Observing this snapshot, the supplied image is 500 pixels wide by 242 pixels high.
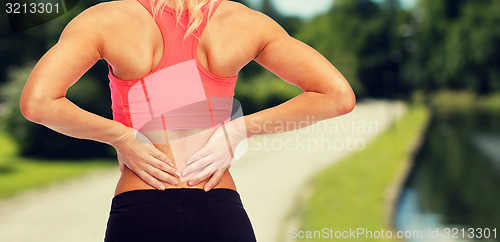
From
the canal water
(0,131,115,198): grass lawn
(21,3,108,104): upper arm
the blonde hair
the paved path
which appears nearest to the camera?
(21,3,108,104): upper arm

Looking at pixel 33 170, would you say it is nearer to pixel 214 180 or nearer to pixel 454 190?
pixel 454 190

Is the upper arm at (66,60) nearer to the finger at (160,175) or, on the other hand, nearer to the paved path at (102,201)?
the finger at (160,175)

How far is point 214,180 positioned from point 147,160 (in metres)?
0.19

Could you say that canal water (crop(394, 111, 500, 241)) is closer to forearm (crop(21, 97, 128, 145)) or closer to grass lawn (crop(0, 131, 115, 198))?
grass lawn (crop(0, 131, 115, 198))

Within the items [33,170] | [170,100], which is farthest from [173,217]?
[33,170]

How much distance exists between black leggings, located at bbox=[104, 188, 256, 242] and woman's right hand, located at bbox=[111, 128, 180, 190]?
3 centimetres

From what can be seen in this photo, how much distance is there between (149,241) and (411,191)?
16068mm

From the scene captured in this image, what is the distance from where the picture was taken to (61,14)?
15523 millimetres

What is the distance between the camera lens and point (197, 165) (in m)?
1.52

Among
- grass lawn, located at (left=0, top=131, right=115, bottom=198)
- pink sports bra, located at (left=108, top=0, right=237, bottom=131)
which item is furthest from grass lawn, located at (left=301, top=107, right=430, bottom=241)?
pink sports bra, located at (left=108, top=0, right=237, bottom=131)

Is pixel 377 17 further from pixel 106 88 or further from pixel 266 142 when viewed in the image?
pixel 106 88

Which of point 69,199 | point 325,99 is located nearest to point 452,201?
point 69,199

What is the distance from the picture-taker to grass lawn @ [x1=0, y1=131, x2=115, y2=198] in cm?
1388

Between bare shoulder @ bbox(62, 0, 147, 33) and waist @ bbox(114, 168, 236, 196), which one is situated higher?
bare shoulder @ bbox(62, 0, 147, 33)
